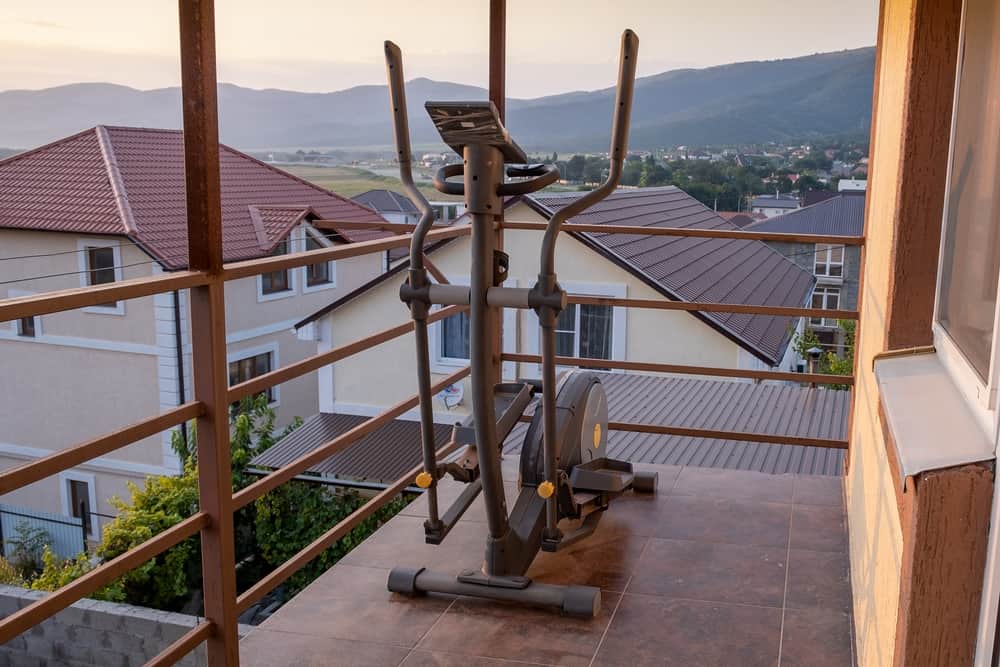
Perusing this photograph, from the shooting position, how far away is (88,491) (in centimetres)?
1278

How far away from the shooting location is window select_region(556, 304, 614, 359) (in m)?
7.85

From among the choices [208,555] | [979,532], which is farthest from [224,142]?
[979,532]

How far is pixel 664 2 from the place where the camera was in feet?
16.8

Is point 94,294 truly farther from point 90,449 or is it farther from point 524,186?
point 524,186

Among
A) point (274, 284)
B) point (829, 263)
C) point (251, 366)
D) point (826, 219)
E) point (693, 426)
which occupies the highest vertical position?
point (826, 219)

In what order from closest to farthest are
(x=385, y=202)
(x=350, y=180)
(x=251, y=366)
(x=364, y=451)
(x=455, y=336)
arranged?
(x=350, y=180), (x=385, y=202), (x=455, y=336), (x=364, y=451), (x=251, y=366)

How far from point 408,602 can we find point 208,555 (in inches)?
30.1

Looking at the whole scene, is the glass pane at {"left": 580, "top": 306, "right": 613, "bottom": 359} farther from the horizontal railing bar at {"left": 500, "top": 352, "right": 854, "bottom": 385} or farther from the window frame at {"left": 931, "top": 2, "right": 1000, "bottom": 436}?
the window frame at {"left": 931, "top": 2, "right": 1000, "bottom": 436}

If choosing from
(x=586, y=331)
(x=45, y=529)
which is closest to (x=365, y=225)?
(x=586, y=331)

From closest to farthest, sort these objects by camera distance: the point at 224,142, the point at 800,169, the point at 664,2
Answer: the point at 224,142 < the point at 800,169 < the point at 664,2

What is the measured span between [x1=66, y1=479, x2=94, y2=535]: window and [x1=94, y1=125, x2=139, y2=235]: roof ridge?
8851mm

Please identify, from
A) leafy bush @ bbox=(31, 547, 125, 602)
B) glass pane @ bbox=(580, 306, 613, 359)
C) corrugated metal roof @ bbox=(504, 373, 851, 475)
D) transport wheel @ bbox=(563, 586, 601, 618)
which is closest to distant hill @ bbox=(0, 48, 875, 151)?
transport wheel @ bbox=(563, 586, 601, 618)

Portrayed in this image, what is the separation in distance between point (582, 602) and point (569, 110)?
8.05 ft

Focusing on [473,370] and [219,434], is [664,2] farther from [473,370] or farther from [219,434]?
[219,434]
